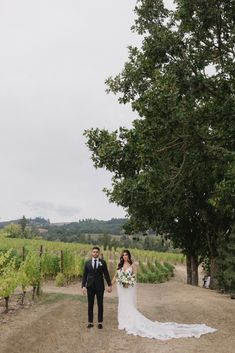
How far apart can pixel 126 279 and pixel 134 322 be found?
1.14 m

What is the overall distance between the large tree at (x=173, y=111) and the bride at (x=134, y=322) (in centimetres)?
443

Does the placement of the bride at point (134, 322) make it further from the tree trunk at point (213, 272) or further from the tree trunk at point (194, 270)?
the tree trunk at point (194, 270)

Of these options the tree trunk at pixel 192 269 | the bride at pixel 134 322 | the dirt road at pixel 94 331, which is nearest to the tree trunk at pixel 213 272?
the tree trunk at pixel 192 269

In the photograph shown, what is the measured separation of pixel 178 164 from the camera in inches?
868

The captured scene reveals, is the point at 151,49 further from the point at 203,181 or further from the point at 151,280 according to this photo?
the point at 151,280

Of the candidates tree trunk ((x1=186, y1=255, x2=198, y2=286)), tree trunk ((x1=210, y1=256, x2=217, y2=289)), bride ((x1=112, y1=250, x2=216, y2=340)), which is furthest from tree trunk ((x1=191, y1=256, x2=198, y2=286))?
bride ((x1=112, y1=250, x2=216, y2=340))

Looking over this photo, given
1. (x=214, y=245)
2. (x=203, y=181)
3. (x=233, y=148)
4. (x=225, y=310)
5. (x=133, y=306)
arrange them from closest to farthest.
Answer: (x=133, y=306)
(x=225, y=310)
(x=233, y=148)
(x=203, y=181)
(x=214, y=245)

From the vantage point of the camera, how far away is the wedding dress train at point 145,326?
11.7 metres

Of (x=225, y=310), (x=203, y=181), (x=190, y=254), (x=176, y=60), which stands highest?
(x=176, y=60)

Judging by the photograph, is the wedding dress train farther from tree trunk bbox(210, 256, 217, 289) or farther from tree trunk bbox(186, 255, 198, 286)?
tree trunk bbox(186, 255, 198, 286)

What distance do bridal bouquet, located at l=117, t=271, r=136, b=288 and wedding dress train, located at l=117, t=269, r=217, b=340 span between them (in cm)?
10

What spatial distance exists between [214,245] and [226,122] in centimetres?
1149

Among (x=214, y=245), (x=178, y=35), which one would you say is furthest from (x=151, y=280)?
(x=178, y=35)

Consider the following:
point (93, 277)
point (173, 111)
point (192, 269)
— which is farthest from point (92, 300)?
point (192, 269)
